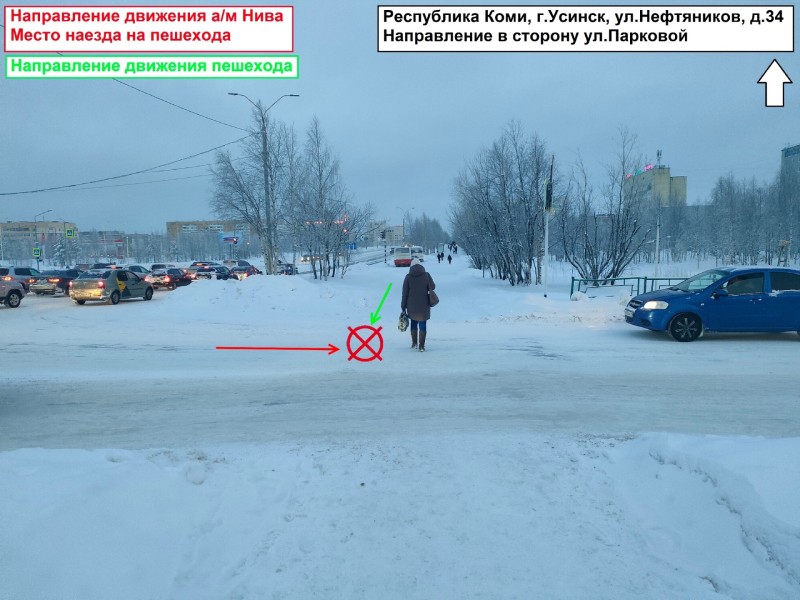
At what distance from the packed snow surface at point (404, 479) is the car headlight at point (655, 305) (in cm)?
212

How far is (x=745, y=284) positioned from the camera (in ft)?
36.3

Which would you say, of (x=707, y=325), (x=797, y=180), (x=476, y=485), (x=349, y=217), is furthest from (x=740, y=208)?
(x=476, y=485)

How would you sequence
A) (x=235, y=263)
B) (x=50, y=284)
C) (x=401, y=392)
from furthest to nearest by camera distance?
1. (x=235, y=263)
2. (x=50, y=284)
3. (x=401, y=392)

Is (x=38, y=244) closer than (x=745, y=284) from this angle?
No

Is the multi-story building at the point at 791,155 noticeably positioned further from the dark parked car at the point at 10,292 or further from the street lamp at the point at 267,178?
the dark parked car at the point at 10,292

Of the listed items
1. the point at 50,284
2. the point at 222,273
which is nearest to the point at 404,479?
the point at 50,284

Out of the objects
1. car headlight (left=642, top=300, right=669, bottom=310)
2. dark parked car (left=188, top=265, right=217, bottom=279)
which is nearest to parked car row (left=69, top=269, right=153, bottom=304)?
dark parked car (left=188, top=265, right=217, bottom=279)

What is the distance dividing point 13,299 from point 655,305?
2551cm

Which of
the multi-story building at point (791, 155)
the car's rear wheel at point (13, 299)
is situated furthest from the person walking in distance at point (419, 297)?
the multi-story building at point (791, 155)

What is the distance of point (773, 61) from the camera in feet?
30.2

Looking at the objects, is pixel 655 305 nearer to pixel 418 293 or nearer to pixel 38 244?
pixel 418 293

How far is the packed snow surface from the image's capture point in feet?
10.2

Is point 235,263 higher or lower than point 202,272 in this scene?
higher

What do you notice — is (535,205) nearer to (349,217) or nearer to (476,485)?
(349,217)
